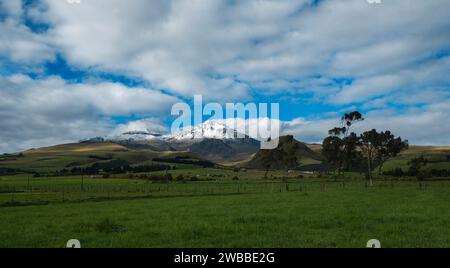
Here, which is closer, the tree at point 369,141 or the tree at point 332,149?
the tree at point 369,141

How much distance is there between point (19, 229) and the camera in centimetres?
2514

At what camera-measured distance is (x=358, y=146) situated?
465ft

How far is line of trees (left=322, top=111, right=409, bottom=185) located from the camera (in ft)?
410

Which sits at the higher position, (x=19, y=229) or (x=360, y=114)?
A: (x=360, y=114)

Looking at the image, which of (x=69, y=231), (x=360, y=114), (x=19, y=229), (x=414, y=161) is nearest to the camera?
(x=69, y=231)

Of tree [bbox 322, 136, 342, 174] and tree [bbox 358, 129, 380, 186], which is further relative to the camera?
tree [bbox 322, 136, 342, 174]

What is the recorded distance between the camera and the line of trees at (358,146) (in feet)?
410

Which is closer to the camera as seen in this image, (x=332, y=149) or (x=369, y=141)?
(x=369, y=141)
